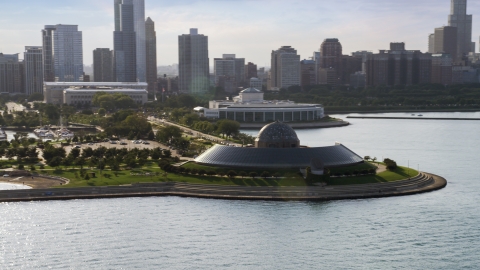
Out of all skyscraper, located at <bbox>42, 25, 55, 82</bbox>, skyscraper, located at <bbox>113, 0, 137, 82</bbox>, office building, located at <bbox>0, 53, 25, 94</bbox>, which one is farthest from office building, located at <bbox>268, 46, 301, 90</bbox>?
office building, located at <bbox>0, 53, 25, 94</bbox>

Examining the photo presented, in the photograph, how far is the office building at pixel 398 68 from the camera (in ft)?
563

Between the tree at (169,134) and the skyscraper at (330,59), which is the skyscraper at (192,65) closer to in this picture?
the skyscraper at (330,59)

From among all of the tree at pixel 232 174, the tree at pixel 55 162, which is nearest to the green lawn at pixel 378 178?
the tree at pixel 232 174

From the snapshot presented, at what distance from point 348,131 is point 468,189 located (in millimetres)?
43410

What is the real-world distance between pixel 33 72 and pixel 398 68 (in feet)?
260

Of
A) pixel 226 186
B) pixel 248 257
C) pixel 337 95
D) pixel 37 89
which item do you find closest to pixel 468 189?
pixel 226 186

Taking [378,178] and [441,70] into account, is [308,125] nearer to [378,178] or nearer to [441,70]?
[378,178]

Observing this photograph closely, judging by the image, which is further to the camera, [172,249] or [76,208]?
[76,208]

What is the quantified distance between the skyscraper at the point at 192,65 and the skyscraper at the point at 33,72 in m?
30.4

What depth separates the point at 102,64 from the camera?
195750mm

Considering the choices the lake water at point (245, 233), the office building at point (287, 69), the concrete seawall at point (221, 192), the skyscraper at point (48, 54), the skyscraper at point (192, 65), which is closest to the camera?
the lake water at point (245, 233)

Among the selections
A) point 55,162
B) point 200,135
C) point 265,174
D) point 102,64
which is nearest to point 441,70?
point 102,64

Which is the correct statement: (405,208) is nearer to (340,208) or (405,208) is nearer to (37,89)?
(340,208)

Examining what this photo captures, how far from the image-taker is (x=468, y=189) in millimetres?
42531
